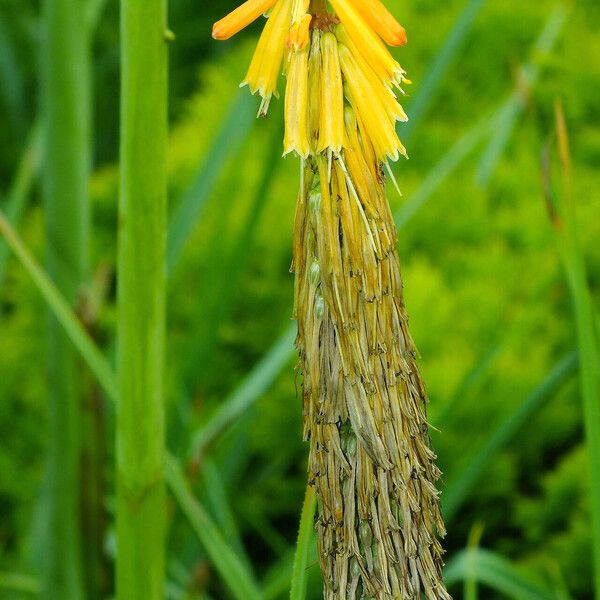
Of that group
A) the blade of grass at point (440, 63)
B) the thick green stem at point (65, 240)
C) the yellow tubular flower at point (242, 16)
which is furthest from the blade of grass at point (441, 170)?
the yellow tubular flower at point (242, 16)

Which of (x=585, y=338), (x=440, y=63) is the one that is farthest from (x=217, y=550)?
(x=440, y=63)

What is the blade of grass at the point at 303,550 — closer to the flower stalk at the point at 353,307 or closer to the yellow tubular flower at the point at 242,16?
the flower stalk at the point at 353,307

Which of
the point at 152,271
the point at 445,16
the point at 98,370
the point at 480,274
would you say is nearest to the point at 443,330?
the point at 480,274

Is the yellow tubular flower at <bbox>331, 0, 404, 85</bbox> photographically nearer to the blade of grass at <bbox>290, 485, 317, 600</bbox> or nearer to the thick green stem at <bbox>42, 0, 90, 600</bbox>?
the blade of grass at <bbox>290, 485, 317, 600</bbox>

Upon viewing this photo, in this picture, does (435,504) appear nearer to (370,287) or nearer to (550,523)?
(370,287)

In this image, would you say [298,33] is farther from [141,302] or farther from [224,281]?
[224,281]

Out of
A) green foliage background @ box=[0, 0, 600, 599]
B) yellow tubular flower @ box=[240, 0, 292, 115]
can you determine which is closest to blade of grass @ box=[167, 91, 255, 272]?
green foliage background @ box=[0, 0, 600, 599]
